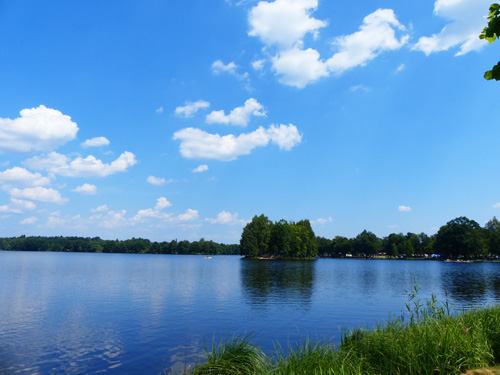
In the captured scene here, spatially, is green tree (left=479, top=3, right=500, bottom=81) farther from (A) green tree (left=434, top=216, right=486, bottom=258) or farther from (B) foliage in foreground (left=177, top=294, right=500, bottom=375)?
(A) green tree (left=434, top=216, right=486, bottom=258)

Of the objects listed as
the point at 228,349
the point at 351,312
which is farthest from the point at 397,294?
the point at 228,349

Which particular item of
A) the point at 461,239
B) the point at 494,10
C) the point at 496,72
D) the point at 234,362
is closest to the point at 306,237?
the point at 461,239

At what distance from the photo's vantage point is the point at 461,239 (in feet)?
573

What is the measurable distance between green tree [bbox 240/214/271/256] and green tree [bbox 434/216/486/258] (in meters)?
101

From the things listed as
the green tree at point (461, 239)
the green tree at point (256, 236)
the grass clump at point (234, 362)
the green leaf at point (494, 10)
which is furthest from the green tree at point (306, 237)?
the green leaf at point (494, 10)

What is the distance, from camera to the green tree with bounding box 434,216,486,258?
6752 inches

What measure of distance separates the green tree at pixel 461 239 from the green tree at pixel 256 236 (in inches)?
3972

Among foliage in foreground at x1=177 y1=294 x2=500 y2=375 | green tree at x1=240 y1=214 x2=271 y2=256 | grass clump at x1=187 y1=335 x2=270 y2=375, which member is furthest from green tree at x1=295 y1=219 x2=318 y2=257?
foliage in foreground at x1=177 y1=294 x2=500 y2=375

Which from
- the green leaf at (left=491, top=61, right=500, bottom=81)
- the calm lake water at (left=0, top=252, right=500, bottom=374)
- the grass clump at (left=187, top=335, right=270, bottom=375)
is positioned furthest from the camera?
the calm lake water at (left=0, top=252, right=500, bottom=374)

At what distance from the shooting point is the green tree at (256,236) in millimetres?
152750

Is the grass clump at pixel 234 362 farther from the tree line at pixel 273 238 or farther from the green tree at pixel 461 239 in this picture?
the green tree at pixel 461 239

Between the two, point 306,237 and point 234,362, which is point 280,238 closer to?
point 306,237

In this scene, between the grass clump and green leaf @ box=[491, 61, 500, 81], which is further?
the grass clump

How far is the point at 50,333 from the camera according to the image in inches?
944
